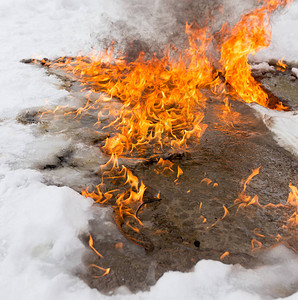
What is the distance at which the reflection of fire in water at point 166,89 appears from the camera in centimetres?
360

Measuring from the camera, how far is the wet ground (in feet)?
7.29

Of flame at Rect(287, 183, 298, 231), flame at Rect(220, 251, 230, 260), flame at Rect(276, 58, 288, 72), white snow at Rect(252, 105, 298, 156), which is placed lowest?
flame at Rect(276, 58, 288, 72)

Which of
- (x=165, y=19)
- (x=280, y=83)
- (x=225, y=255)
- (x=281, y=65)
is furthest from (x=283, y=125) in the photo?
(x=281, y=65)

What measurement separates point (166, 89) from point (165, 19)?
53.5 inches

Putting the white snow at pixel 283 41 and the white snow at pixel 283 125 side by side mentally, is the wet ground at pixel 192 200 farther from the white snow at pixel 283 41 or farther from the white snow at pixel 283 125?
the white snow at pixel 283 41

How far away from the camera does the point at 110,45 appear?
6566 millimetres

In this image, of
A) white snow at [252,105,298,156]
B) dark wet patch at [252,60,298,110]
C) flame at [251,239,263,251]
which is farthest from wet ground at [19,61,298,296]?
dark wet patch at [252,60,298,110]

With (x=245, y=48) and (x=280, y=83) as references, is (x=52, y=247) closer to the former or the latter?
(x=245, y=48)

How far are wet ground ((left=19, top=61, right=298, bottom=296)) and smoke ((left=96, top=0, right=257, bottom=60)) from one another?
2.09 metres

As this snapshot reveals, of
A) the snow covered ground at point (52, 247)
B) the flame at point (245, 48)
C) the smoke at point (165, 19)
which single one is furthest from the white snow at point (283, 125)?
the smoke at point (165, 19)

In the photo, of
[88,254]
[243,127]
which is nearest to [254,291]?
[88,254]

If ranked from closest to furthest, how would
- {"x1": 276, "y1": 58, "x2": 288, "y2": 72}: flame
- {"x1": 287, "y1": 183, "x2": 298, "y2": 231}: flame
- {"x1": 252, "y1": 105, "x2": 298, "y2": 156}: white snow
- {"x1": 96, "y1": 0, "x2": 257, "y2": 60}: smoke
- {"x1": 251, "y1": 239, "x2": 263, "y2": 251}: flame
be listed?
{"x1": 251, "y1": 239, "x2": 263, "y2": 251}: flame
{"x1": 287, "y1": 183, "x2": 298, "y2": 231}: flame
{"x1": 252, "y1": 105, "x2": 298, "y2": 156}: white snow
{"x1": 96, "y1": 0, "x2": 257, "y2": 60}: smoke
{"x1": 276, "y1": 58, "x2": 288, "y2": 72}: flame

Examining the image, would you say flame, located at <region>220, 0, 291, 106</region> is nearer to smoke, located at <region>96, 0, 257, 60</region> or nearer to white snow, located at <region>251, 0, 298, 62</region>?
smoke, located at <region>96, 0, 257, 60</region>

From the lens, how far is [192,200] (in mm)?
2861
